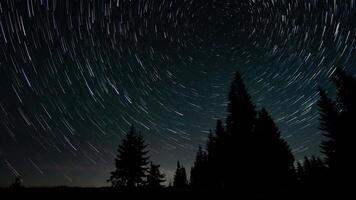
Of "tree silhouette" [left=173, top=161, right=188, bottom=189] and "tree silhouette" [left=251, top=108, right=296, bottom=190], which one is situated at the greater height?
"tree silhouette" [left=173, top=161, right=188, bottom=189]

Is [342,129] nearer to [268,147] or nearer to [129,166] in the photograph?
[268,147]

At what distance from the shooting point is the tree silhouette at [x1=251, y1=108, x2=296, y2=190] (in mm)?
17000

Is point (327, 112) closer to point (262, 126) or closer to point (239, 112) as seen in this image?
point (262, 126)

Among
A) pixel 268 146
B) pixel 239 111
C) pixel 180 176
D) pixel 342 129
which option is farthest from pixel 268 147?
pixel 180 176

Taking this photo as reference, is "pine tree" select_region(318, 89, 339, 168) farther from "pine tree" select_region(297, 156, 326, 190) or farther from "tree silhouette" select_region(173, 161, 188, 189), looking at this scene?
"tree silhouette" select_region(173, 161, 188, 189)

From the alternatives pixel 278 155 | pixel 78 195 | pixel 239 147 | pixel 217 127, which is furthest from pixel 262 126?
pixel 78 195

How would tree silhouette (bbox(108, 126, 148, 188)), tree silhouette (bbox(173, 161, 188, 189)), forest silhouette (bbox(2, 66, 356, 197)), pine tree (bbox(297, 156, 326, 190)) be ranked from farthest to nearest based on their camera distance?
tree silhouette (bbox(173, 161, 188, 189))
tree silhouette (bbox(108, 126, 148, 188))
forest silhouette (bbox(2, 66, 356, 197))
pine tree (bbox(297, 156, 326, 190))

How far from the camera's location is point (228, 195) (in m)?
10.9

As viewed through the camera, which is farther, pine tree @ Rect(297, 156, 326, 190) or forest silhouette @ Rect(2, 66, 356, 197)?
forest silhouette @ Rect(2, 66, 356, 197)

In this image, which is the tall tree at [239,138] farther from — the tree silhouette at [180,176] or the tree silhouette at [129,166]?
the tree silhouette at [180,176]

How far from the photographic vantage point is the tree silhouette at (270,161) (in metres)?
17.0

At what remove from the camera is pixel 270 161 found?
57.7ft

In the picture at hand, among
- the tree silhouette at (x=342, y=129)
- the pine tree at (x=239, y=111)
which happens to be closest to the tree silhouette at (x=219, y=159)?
the pine tree at (x=239, y=111)

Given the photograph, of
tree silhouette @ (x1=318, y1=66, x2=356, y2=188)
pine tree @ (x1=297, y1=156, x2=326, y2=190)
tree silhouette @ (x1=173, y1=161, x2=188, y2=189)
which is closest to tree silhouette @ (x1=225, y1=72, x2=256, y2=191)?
pine tree @ (x1=297, y1=156, x2=326, y2=190)
